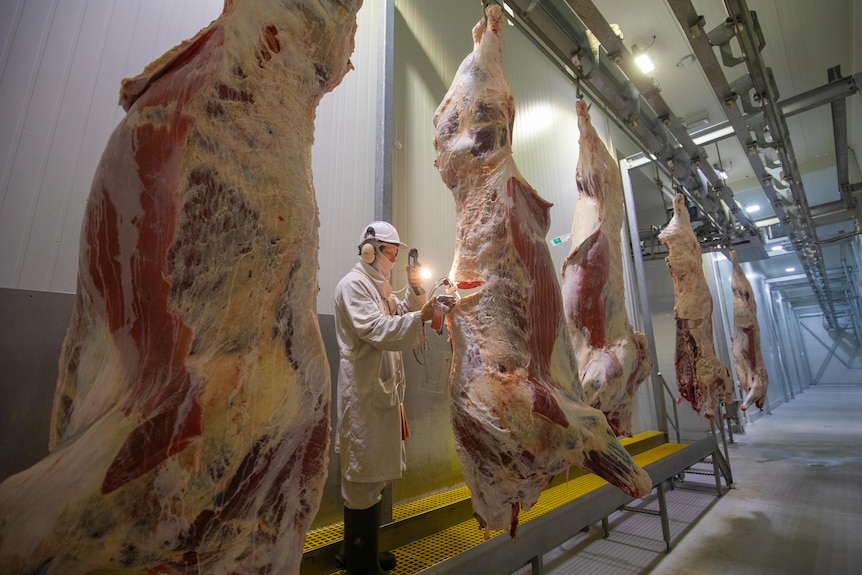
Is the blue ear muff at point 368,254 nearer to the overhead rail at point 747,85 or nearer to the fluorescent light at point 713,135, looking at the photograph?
the overhead rail at point 747,85

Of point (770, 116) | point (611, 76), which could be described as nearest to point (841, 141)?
point (770, 116)

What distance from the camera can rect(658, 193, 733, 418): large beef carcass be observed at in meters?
3.68

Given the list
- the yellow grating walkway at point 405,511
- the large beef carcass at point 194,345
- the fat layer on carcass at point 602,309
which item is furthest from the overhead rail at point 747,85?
the yellow grating walkway at point 405,511

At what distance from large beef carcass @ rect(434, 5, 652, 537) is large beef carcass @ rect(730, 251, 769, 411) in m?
5.40

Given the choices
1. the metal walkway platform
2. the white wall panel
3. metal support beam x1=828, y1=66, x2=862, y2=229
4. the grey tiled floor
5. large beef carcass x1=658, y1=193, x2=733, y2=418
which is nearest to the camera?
the metal walkway platform

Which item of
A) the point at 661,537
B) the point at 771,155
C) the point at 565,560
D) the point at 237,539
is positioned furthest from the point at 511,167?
the point at 771,155

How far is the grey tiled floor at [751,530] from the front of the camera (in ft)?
10.2

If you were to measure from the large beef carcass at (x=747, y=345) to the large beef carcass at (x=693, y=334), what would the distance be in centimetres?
228

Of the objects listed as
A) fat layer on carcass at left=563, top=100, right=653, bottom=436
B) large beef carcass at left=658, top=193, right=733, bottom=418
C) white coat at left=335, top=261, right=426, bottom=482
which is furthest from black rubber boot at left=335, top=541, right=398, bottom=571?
large beef carcass at left=658, top=193, right=733, bottom=418

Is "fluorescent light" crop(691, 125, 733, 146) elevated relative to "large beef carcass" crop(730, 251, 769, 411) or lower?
elevated

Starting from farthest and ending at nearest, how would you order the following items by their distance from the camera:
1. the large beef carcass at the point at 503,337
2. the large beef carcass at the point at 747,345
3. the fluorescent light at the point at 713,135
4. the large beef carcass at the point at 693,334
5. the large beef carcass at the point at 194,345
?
the large beef carcass at the point at 747,345
the fluorescent light at the point at 713,135
the large beef carcass at the point at 693,334
the large beef carcass at the point at 503,337
the large beef carcass at the point at 194,345

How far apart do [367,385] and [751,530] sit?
13.0 ft

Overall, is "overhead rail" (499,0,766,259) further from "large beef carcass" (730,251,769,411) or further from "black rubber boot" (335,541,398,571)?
"black rubber boot" (335,541,398,571)

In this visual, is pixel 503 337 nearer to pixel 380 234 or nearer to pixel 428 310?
pixel 428 310
